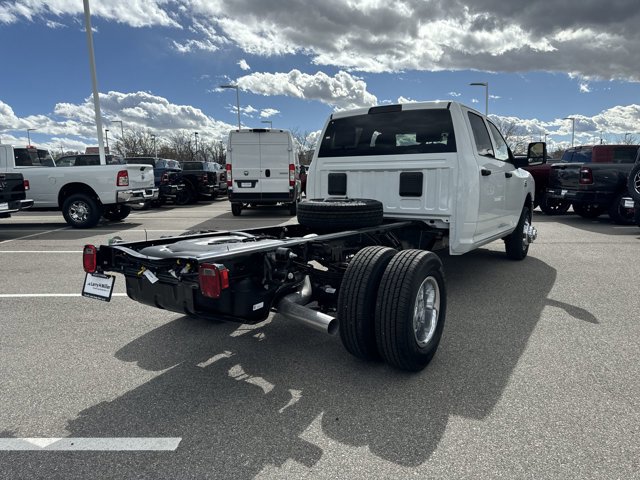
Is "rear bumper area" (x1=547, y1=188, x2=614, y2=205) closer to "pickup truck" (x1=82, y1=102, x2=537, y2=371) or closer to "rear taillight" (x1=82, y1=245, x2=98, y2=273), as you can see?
"pickup truck" (x1=82, y1=102, x2=537, y2=371)

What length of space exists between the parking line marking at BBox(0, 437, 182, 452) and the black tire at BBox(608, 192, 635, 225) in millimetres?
11982

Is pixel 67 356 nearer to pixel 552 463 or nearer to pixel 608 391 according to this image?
pixel 552 463

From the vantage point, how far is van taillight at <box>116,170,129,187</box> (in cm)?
1102

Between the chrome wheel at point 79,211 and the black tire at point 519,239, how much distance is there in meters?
9.64

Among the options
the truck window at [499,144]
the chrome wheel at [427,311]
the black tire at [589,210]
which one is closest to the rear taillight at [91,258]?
the chrome wheel at [427,311]

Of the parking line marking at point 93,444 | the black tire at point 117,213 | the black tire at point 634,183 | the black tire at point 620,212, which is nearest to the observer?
the parking line marking at point 93,444

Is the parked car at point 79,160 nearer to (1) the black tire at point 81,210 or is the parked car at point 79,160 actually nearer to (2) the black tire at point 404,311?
(1) the black tire at point 81,210

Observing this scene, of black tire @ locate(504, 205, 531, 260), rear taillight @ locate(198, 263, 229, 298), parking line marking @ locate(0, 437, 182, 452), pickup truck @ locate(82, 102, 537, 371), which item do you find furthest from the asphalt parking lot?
black tire @ locate(504, 205, 531, 260)

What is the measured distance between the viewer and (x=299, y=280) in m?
3.49

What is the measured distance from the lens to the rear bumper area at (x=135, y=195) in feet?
36.4

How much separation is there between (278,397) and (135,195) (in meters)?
9.93

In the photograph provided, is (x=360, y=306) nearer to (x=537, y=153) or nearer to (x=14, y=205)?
(x=537, y=153)

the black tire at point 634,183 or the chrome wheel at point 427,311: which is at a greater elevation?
the black tire at point 634,183

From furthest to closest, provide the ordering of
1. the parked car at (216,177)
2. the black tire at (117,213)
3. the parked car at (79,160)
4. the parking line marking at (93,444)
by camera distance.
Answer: the parked car at (216,177), the parked car at (79,160), the black tire at (117,213), the parking line marking at (93,444)
